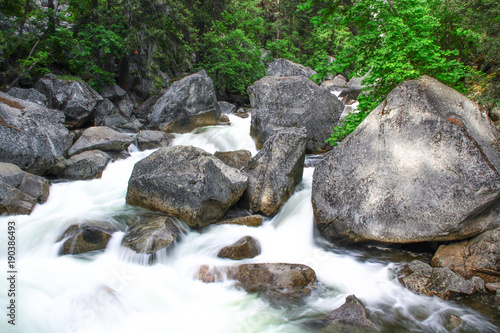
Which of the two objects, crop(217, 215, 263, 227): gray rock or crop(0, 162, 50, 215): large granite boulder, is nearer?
crop(0, 162, 50, 215): large granite boulder

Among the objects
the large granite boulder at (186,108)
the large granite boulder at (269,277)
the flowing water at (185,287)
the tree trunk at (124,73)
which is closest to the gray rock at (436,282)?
the flowing water at (185,287)

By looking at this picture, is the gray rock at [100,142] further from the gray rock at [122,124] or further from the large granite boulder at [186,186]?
the large granite boulder at [186,186]

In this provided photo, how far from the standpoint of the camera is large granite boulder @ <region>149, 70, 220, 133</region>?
1409cm

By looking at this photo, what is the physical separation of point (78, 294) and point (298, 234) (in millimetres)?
4530

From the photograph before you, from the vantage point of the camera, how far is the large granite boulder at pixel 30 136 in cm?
840

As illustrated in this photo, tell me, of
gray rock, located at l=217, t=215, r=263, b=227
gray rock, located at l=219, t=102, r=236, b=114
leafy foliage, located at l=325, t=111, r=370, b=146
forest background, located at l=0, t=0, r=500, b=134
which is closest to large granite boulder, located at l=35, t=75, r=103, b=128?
forest background, located at l=0, t=0, r=500, b=134

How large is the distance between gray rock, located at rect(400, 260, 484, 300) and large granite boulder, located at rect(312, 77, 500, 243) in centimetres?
53

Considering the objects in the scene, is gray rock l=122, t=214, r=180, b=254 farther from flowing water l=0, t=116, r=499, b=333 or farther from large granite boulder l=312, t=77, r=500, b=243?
large granite boulder l=312, t=77, r=500, b=243

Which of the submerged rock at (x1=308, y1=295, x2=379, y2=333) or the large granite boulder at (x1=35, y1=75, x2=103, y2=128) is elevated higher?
the large granite boulder at (x1=35, y1=75, x2=103, y2=128)

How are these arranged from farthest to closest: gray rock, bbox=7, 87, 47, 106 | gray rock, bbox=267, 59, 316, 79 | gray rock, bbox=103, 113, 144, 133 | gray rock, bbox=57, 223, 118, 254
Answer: gray rock, bbox=267, 59, 316, 79
gray rock, bbox=103, 113, 144, 133
gray rock, bbox=7, 87, 47, 106
gray rock, bbox=57, 223, 118, 254

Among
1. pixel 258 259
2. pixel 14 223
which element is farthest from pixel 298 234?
pixel 14 223

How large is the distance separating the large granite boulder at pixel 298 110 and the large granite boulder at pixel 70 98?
714 centimetres

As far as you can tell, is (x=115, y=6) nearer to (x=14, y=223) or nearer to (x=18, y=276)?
(x=14, y=223)

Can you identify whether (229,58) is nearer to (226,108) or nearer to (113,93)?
(226,108)
